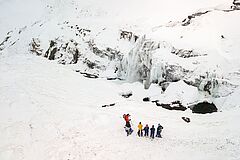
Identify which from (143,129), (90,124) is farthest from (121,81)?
(143,129)

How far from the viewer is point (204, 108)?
2742cm

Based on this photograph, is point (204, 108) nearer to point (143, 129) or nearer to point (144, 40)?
point (143, 129)

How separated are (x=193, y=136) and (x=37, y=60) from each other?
65.8 feet

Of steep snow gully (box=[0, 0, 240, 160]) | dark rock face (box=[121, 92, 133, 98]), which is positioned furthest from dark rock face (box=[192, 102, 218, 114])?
dark rock face (box=[121, 92, 133, 98])

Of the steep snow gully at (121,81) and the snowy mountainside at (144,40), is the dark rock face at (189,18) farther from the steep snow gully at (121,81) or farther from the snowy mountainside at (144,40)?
the steep snow gully at (121,81)

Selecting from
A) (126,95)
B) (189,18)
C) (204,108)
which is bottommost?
(126,95)

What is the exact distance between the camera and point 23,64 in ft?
118

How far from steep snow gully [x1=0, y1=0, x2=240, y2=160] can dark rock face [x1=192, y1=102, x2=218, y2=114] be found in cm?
8

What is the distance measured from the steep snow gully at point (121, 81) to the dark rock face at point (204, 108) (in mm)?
75

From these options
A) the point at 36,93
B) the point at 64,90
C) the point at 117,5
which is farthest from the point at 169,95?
the point at 117,5

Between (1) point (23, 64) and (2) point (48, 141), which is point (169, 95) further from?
(1) point (23, 64)

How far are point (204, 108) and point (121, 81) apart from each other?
9.41m

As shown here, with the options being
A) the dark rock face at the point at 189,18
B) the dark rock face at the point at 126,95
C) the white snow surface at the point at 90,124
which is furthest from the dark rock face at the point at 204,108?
the dark rock face at the point at 189,18

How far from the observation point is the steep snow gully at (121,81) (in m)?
22.0
